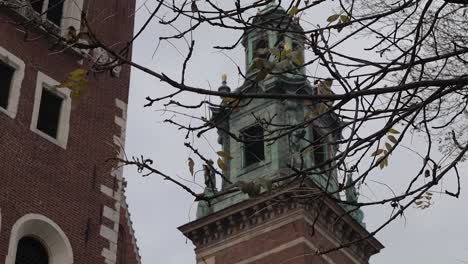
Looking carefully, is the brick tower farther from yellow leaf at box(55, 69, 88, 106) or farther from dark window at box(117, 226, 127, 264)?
dark window at box(117, 226, 127, 264)

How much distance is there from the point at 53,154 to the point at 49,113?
93 centimetres

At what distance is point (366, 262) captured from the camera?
114ft

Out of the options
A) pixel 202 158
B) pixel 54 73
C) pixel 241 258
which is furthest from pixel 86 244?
pixel 241 258

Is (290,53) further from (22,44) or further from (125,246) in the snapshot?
(125,246)

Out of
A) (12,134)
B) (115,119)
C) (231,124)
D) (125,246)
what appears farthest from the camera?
(231,124)

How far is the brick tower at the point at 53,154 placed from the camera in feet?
45.3

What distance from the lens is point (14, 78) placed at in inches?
583

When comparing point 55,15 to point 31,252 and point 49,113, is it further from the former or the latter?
point 31,252

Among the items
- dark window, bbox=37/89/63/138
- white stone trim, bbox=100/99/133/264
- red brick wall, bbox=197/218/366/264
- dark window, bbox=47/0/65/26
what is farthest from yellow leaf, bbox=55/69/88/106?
red brick wall, bbox=197/218/366/264

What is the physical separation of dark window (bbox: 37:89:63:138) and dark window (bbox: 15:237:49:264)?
6.23 feet

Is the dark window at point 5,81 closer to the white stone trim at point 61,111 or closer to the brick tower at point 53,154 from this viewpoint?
the brick tower at point 53,154

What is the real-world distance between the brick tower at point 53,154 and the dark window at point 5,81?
2 centimetres

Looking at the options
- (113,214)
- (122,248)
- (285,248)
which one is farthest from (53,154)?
(285,248)

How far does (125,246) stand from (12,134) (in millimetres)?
12715
